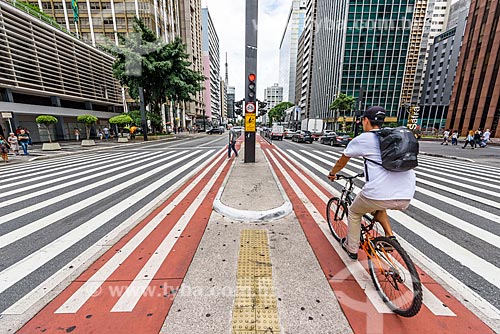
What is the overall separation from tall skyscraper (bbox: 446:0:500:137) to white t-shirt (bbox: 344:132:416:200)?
3912 cm

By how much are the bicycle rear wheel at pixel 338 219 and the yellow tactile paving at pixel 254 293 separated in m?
1.27

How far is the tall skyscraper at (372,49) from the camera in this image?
4697 centimetres

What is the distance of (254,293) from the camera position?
7.52 ft

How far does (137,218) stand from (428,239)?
551 cm

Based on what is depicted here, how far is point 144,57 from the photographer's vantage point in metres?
23.8

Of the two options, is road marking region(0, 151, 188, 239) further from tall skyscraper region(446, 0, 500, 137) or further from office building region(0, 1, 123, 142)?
tall skyscraper region(446, 0, 500, 137)

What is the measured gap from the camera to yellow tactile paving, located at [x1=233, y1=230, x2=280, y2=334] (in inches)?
75.5

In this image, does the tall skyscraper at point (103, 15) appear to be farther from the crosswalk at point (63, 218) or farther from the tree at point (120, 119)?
the crosswalk at point (63, 218)

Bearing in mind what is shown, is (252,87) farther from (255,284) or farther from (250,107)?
(255,284)

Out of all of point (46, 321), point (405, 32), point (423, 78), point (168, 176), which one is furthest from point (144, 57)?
point (423, 78)

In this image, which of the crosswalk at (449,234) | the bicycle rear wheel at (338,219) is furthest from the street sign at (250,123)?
the bicycle rear wheel at (338,219)

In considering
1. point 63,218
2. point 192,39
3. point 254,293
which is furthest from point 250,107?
point 192,39

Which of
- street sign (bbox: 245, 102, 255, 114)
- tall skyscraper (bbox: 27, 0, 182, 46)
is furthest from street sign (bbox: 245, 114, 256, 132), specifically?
tall skyscraper (bbox: 27, 0, 182, 46)

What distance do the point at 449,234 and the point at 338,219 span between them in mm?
2109
